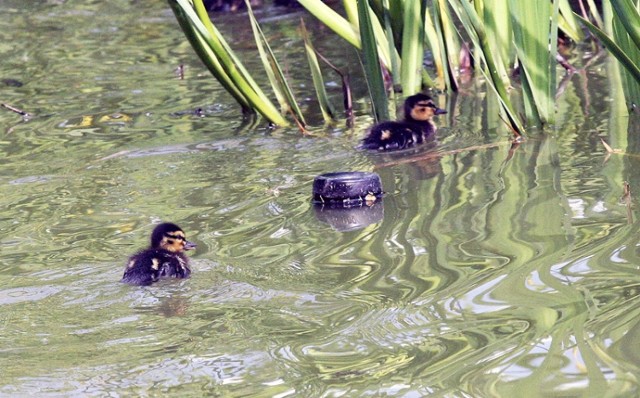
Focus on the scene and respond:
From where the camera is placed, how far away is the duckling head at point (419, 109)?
18.7 feet

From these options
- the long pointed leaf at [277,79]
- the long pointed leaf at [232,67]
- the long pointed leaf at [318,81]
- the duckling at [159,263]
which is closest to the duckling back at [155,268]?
the duckling at [159,263]

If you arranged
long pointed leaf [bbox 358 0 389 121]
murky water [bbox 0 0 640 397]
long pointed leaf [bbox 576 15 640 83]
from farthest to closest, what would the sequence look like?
long pointed leaf [bbox 358 0 389 121]
long pointed leaf [bbox 576 15 640 83]
murky water [bbox 0 0 640 397]

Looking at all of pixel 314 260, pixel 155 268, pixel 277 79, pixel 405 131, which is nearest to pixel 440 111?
pixel 405 131

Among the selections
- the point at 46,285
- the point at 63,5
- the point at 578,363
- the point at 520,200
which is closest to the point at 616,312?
the point at 578,363

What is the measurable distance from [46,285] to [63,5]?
8362 millimetres

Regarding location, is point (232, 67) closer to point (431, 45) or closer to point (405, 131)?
point (405, 131)

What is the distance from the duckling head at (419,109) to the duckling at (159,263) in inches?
76.4

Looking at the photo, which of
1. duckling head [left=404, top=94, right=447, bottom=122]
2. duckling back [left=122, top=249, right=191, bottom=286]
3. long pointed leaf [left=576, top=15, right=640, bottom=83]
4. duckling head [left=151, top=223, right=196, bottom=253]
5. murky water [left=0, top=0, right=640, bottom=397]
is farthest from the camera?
duckling head [left=404, top=94, right=447, bottom=122]

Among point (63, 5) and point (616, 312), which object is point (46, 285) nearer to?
point (616, 312)

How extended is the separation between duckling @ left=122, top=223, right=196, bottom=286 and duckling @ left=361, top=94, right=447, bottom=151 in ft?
5.72

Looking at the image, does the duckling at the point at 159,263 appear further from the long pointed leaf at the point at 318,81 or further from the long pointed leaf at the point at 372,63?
the long pointed leaf at the point at 318,81

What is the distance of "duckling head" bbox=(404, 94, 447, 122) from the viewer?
571 cm

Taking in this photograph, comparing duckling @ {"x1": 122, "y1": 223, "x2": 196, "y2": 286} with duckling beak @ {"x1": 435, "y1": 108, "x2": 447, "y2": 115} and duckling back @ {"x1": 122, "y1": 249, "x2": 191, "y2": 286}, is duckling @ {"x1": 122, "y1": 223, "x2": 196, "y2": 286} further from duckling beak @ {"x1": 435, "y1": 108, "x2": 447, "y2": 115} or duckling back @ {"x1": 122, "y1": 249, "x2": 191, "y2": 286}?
duckling beak @ {"x1": 435, "y1": 108, "x2": 447, "y2": 115}

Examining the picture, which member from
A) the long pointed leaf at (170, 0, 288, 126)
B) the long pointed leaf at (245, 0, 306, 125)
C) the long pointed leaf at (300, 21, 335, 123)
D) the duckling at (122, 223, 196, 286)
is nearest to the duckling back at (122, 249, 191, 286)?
the duckling at (122, 223, 196, 286)
